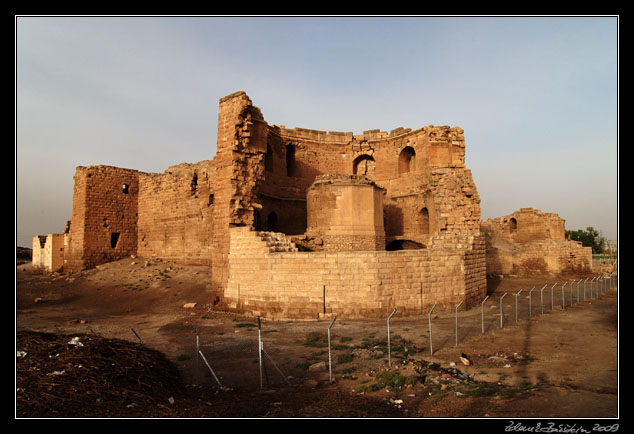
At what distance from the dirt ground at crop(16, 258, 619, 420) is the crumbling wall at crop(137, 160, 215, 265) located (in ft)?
24.0

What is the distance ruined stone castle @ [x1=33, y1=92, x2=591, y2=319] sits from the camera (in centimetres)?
1167

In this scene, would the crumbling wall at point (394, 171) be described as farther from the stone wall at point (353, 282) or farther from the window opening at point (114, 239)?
the window opening at point (114, 239)

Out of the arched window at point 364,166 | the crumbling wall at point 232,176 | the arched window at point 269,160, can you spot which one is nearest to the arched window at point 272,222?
the arched window at point 269,160

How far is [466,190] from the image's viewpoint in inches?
699

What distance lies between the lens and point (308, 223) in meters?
18.0

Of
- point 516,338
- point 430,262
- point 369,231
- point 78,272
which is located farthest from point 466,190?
point 78,272

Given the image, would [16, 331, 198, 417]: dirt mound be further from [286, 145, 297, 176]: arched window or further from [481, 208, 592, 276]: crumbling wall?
[481, 208, 592, 276]: crumbling wall

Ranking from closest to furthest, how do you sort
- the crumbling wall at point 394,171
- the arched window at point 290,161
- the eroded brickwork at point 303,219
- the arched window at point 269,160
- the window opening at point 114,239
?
the eroded brickwork at point 303,219, the crumbling wall at point 394,171, the arched window at point 269,160, the arched window at point 290,161, the window opening at point 114,239

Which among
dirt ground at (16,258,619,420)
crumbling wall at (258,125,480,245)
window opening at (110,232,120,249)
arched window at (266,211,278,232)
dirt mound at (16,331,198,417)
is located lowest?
dirt ground at (16,258,619,420)

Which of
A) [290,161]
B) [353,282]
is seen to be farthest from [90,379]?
[290,161]

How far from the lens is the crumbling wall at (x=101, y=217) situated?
77.9ft

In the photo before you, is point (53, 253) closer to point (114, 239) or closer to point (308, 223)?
point (114, 239)

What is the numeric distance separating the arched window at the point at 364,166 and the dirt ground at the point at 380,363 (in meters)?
13.0

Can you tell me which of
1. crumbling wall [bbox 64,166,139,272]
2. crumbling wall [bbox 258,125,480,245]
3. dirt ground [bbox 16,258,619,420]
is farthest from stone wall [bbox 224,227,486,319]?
crumbling wall [bbox 64,166,139,272]
